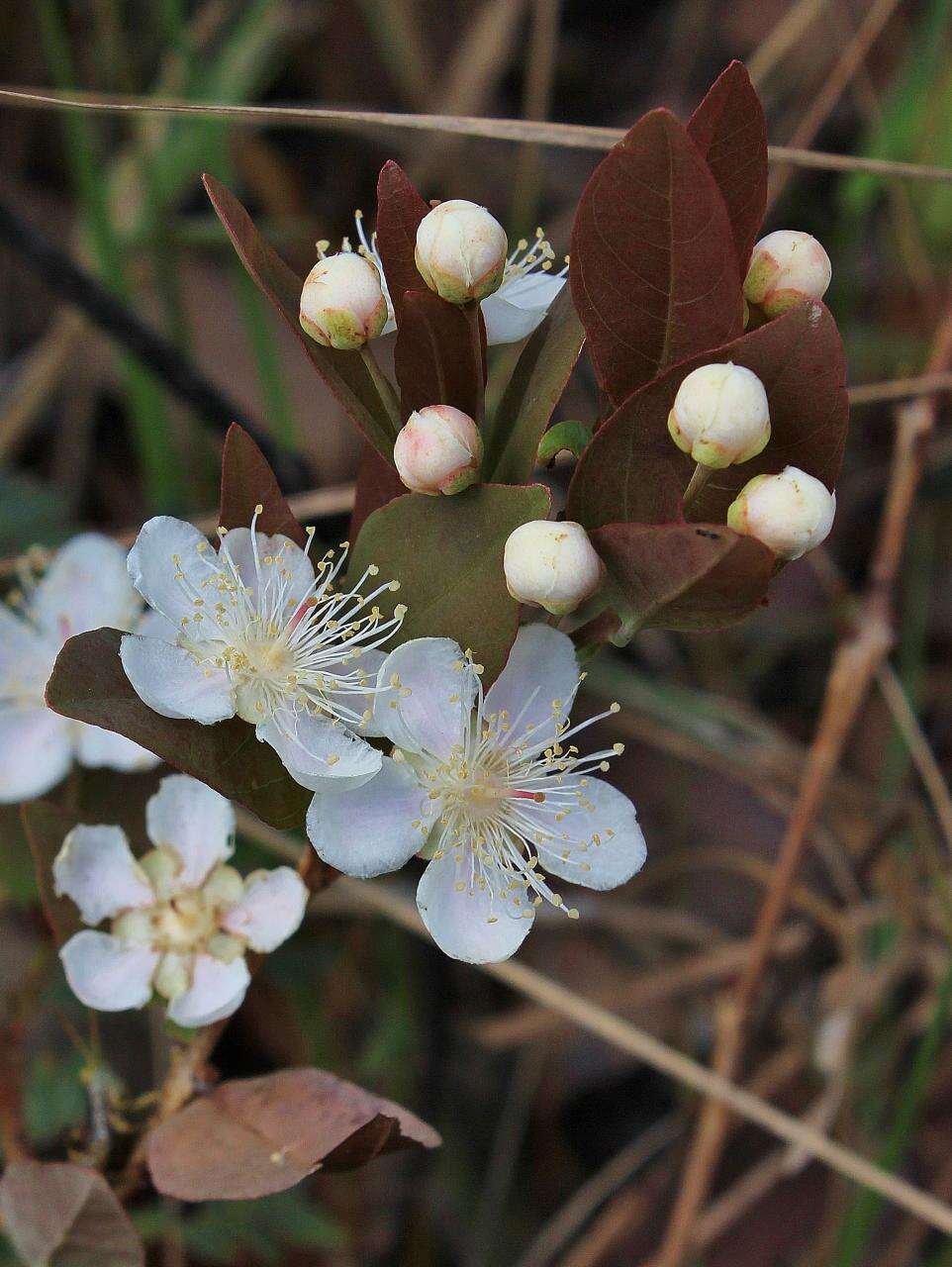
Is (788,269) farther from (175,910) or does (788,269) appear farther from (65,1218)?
(65,1218)

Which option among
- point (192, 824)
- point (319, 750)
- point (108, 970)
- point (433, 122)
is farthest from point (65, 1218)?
point (433, 122)

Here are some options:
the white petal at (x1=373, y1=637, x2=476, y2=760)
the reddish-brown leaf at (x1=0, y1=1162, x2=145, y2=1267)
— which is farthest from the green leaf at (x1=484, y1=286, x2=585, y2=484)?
the reddish-brown leaf at (x1=0, y1=1162, x2=145, y2=1267)

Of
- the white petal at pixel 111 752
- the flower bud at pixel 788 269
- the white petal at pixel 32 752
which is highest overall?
the flower bud at pixel 788 269

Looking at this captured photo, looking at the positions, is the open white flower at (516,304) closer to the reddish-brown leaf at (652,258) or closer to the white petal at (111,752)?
the reddish-brown leaf at (652,258)

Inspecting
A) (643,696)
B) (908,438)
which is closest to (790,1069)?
(643,696)

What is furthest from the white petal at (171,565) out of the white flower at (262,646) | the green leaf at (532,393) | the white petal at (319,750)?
the green leaf at (532,393)

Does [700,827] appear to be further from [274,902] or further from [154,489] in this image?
[274,902]
